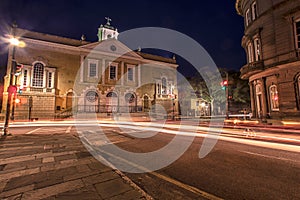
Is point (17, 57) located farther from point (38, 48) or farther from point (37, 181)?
point (37, 181)

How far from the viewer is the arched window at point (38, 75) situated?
25.9 m

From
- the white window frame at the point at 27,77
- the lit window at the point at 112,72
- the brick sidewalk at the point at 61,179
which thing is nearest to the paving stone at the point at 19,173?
the brick sidewalk at the point at 61,179

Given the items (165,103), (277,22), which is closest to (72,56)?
(165,103)

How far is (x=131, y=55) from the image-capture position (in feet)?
113

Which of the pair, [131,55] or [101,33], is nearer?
[131,55]

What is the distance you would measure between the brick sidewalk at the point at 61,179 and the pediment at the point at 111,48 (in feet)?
91.3

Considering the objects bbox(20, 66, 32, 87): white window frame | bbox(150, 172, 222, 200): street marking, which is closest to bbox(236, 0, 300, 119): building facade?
bbox(150, 172, 222, 200): street marking

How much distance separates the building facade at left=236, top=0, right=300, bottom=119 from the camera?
1492 cm

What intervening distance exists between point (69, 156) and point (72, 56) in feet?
90.7

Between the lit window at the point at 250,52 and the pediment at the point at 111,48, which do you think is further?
the pediment at the point at 111,48

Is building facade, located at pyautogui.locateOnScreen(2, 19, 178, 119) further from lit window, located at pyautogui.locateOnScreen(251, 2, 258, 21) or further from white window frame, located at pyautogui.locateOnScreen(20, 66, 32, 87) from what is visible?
lit window, located at pyautogui.locateOnScreen(251, 2, 258, 21)

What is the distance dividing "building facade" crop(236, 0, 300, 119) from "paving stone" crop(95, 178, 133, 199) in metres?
17.4

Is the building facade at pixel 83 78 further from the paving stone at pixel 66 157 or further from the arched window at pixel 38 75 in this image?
the paving stone at pixel 66 157

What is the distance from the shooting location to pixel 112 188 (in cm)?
331
